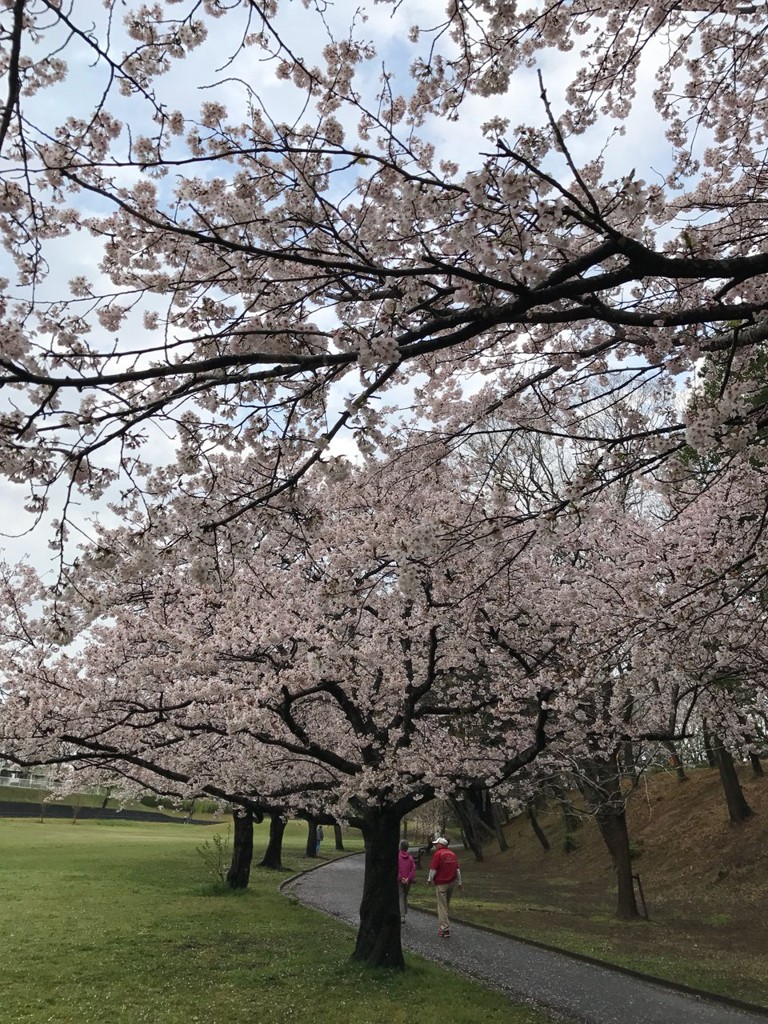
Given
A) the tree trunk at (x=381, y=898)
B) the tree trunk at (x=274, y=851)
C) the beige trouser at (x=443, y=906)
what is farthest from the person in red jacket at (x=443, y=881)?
the tree trunk at (x=274, y=851)

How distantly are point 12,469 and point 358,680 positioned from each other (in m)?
6.79

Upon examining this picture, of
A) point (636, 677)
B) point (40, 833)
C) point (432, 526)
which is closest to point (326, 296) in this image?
point (432, 526)

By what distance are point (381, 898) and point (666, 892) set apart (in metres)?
11.8

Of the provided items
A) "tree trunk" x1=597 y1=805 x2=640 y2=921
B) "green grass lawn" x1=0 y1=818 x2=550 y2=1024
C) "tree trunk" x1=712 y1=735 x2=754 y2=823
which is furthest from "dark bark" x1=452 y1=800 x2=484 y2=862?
"green grass lawn" x1=0 y1=818 x2=550 y2=1024

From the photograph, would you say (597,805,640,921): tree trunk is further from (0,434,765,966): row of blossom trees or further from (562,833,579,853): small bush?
(562,833,579,853): small bush

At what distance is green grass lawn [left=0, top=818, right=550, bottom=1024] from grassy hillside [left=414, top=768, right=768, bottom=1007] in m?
3.54

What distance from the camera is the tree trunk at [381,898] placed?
8.82 meters

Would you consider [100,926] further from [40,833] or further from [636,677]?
[40,833]

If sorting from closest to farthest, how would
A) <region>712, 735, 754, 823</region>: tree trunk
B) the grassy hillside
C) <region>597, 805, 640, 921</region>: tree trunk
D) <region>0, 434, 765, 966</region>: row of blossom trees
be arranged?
<region>0, 434, 765, 966</region>: row of blossom trees
the grassy hillside
<region>597, 805, 640, 921</region>: tree trunk
<region>712, 735, 754, 823</region>: tree trunk

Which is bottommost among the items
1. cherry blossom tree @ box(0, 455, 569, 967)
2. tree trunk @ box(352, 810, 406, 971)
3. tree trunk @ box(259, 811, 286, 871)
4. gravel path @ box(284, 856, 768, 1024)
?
tree trunk @ box(259, 811, 286, 871)

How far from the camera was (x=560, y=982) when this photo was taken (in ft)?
29.2

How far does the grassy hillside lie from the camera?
1045 centimetres

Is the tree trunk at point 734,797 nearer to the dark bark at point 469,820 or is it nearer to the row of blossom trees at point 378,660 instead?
the row of blossom trees at point 378,660

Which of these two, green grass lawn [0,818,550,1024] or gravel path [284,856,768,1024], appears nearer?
green grass lawn [0,818,550,1024]
